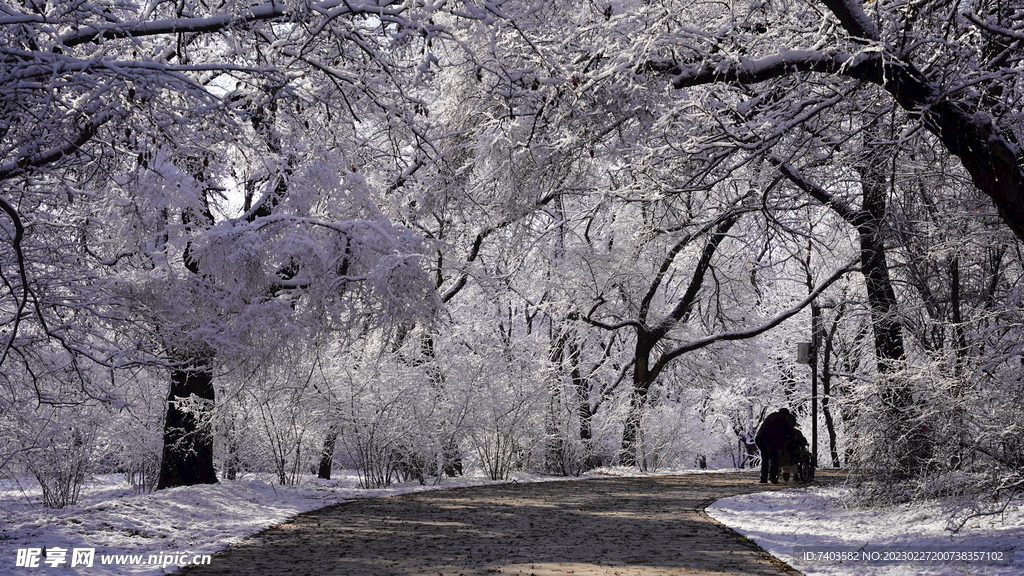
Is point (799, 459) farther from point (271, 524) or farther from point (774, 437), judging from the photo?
point (271, 524)

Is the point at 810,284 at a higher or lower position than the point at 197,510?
higher

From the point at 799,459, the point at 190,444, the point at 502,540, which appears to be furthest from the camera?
the point at 799,459

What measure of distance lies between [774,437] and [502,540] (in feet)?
27.0

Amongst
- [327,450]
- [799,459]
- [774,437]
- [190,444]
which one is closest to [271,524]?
[190,444]

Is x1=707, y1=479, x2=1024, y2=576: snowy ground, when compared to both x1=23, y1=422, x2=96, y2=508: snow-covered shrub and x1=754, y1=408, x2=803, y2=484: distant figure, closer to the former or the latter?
x1=754, y1=408, x2=803, y2=484: distant figure

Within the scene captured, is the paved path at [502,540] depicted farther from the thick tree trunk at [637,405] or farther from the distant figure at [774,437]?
the thick tree trunk at [637,405]

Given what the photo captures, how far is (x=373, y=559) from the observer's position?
7.73 m

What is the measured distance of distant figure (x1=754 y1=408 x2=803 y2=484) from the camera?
1525 centimetres

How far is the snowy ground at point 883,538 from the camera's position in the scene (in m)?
6.88

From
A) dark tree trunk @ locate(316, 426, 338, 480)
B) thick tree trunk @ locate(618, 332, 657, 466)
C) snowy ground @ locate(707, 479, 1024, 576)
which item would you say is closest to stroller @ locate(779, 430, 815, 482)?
snowy ground @ locate(707, 479, 1024, 576)

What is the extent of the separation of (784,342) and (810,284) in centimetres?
1204

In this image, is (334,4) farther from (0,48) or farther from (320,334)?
(320,334)

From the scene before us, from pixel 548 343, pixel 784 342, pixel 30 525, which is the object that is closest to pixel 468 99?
pixel 30 525

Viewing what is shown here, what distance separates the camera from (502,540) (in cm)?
892
